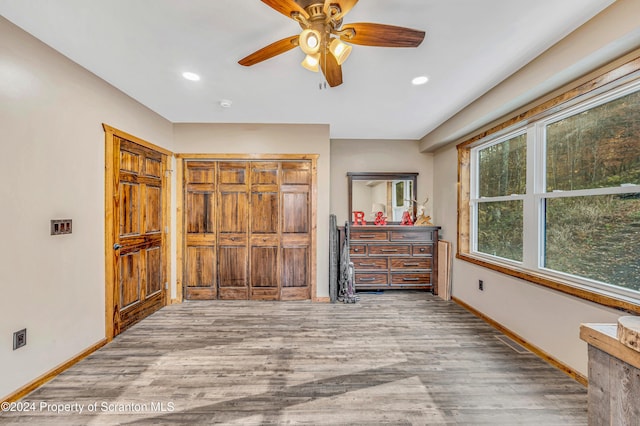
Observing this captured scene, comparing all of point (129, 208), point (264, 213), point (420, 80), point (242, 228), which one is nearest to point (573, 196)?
point (420, 80)

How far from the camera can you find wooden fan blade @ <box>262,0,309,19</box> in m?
1.24

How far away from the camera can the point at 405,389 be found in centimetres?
191

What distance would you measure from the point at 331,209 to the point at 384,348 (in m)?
2.50

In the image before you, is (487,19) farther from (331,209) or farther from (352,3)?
(331,209)

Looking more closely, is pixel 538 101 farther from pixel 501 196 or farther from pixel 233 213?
pixel 233 213

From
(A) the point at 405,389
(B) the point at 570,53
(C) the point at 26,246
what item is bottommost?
(A) the point at 405,389

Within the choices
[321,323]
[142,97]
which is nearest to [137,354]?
[321,323]

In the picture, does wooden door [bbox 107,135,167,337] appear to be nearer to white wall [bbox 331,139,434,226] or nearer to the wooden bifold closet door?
the wooden bifold closet door

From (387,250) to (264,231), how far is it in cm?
191

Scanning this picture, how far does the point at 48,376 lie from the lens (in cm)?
200

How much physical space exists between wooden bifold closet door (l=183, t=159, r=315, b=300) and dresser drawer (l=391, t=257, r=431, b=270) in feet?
4.48

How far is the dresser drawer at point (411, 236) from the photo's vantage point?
13.4 feet

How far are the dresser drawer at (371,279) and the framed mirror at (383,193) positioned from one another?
37.1 inches

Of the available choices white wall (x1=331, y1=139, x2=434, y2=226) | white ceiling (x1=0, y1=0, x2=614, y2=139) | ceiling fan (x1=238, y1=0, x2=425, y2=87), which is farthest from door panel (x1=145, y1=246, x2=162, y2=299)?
ceiling fan (x1=238, y1=0, x2=425, y2=87)
